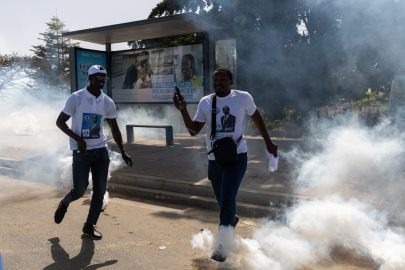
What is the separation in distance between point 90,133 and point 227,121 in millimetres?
1337

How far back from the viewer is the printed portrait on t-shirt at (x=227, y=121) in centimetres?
282

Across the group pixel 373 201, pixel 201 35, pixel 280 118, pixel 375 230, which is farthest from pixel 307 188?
pixel 201 35

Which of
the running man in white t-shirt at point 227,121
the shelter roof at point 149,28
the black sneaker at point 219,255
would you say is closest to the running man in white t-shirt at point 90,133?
the running man in white t-shirt at point 227,121

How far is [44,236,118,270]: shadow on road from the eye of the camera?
113 inches

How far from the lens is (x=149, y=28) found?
28.9ft

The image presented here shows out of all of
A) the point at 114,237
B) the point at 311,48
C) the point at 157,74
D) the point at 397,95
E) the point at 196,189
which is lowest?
the point at 114,237

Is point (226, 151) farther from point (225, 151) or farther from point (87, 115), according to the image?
point (87, 115)

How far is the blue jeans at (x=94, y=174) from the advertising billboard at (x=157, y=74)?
5799mm

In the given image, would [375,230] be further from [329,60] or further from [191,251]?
[329,60]

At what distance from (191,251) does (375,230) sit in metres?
1.83

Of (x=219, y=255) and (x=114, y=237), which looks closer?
(x=219, y=255)

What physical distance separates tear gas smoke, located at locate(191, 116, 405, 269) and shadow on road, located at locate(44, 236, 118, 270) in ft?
2.94

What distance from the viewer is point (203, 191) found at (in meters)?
4.93

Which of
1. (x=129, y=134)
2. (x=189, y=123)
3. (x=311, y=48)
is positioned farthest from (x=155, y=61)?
(x=189, y=123)
